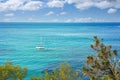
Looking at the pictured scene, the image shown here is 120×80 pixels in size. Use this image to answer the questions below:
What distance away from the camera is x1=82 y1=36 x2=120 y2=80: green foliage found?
19342 mm

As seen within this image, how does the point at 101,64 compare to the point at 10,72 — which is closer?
the point at 101,64

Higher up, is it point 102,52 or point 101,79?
point 102,52

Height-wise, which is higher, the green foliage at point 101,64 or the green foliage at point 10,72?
the green foliage at point 101,64

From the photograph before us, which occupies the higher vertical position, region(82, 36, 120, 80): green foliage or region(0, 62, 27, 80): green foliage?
region(82, 36, 120, 80): green foliage

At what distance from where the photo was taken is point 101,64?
19625 millimetres

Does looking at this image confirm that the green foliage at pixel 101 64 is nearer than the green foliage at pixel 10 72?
Yes

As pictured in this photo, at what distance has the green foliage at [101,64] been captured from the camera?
19.3m

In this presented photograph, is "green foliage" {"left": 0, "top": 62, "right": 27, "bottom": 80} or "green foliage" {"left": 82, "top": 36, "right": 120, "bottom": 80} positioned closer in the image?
"green foliage" {"left": 82, "top": 36, "right": 120, "bottom": 80}

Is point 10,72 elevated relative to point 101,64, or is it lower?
lower

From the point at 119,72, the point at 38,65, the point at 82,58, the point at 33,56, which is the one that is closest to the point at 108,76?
the point at 119,72

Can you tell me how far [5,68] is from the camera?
1180 inches

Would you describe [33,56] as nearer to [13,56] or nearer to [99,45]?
[13,56]

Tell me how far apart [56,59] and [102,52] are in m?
61.3

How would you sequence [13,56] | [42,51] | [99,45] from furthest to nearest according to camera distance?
[42,51] < [13,56] < [99,45]
